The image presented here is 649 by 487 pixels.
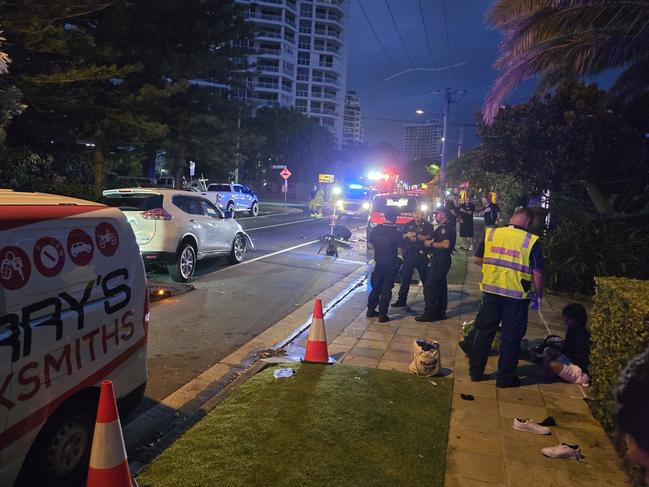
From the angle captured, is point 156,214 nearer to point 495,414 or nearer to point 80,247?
point 80,247

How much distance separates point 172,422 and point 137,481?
1139 mm

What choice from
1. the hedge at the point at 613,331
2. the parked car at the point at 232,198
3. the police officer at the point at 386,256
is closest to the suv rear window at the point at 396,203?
the police officer at the point at 386,256

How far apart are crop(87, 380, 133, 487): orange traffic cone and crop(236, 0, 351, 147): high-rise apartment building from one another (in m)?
88.1

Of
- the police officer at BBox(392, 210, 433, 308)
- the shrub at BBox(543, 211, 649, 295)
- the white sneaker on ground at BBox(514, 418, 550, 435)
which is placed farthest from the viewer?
the shrub at BBox(543, 211, 649, 295)

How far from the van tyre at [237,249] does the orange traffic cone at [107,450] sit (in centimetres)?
981

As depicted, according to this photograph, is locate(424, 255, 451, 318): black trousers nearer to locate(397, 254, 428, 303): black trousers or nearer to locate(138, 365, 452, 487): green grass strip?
locate(397, 254, 428, 303): black trousers

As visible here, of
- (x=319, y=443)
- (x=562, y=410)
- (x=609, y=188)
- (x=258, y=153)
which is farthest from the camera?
(x=258, y=153)

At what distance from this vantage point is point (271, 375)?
541 centimetres

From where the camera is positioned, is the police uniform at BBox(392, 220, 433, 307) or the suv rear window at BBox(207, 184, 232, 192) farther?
the suv rear window at BBox(207, 184, 232, 192)

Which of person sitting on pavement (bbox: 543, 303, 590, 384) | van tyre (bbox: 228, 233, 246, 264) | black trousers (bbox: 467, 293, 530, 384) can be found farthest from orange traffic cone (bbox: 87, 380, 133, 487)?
van tyre (bbox: 228, 233, 246, 264)

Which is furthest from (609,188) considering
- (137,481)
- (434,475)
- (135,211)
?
(137,481)

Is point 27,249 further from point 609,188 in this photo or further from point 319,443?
point 609,188

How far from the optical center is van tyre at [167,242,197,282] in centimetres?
1038

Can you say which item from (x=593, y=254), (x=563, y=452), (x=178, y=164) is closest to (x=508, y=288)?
(x=563, y=452)
